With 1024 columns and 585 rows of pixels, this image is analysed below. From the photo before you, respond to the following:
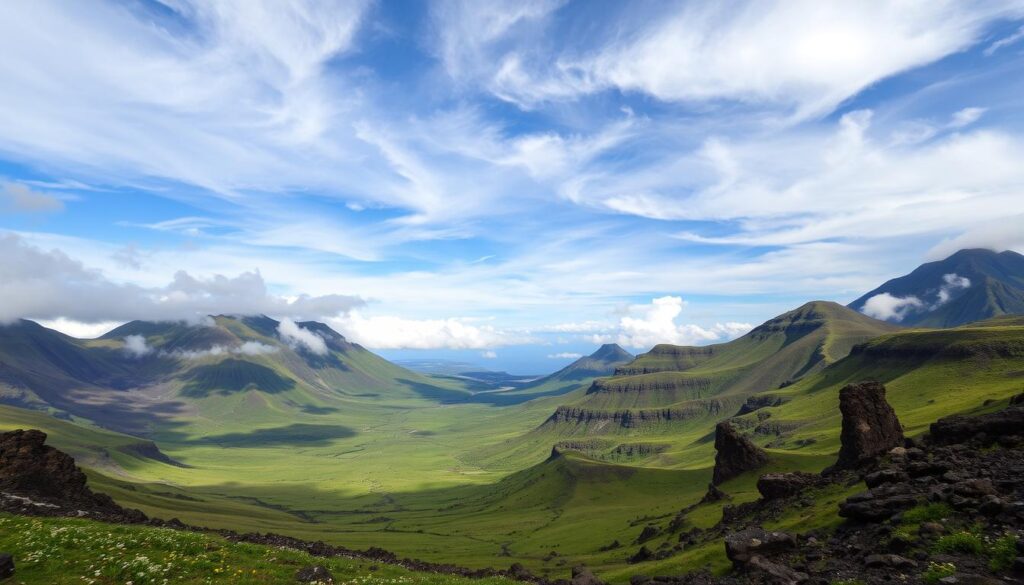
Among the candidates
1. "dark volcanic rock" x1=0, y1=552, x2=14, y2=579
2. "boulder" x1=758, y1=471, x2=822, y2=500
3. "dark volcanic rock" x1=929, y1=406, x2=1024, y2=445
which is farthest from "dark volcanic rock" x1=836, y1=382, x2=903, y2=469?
"dark volcanic rock" x1=0, y1=552, x2=14, y2=579

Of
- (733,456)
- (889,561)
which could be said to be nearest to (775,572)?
(889,561)

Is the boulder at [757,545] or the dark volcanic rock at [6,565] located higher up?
the dark volcanic rock at [6,565]

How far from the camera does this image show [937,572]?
17781mm

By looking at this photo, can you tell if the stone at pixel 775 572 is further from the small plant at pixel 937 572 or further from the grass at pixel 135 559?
the grass at pixel 135 559

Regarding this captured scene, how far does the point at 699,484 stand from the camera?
186m

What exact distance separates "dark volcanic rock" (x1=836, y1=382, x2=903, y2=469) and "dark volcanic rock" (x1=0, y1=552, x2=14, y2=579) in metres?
75.7

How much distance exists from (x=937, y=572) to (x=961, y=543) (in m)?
3.09

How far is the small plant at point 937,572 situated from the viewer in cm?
1742

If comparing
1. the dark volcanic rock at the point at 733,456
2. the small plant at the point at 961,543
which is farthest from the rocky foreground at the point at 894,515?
the dark volcanic rock at the point at 733,456

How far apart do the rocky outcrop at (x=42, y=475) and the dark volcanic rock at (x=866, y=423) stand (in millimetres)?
80683

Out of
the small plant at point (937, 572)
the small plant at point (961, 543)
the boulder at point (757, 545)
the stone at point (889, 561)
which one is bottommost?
the boulder at point (757, 545)

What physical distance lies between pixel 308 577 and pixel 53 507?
28.8 metres

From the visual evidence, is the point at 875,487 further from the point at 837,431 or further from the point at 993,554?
the point at 837,431

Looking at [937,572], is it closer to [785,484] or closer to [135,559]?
[135,559]
